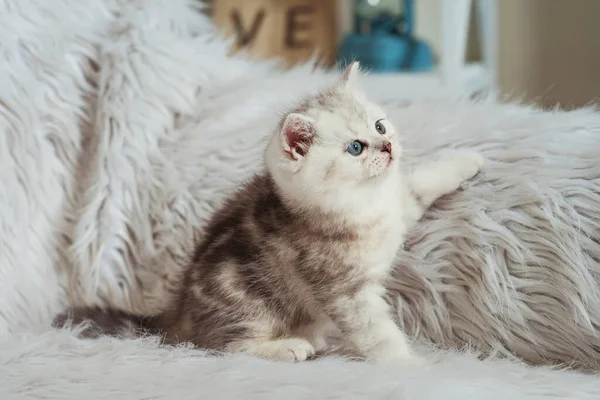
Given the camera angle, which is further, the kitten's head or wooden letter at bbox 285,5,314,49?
wooden letter at bbox 285,5,314,49

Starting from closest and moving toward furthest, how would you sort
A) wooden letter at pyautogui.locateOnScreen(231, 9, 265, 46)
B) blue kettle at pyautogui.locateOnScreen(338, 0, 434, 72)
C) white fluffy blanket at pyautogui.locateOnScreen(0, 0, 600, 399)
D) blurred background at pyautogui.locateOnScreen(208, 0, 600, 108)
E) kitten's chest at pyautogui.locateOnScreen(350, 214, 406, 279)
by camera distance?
white fluffy blanket at pyautogui.locateOnScreen(0, 0, 600, 399) → kitten's chest at pyautogui.locateOnScreen(350, 214, 406, 279) → blurred background at pyautogui.locateOnScreen(208, 0, 600, 108) → blue kettle at pyautogui.locateOnScreen(338, 0, 434, 72) → wooden letter at pyautogui.locateOnScreen(231, 9, 265, 46)

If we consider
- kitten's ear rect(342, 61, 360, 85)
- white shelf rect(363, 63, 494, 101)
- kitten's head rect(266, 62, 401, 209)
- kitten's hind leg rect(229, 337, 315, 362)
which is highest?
kitten's ear rect(342, 61, 360, 85)

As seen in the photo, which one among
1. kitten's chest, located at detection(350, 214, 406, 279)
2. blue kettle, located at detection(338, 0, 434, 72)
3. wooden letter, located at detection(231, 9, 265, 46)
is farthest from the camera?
wooden letter, located at detection(231, 9, 265, 46)

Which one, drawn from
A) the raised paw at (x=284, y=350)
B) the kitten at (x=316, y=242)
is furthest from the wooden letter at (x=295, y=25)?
the raised paw at (x=284, y=350)

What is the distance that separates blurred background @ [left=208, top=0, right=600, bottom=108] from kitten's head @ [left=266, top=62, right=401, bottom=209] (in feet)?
4.69

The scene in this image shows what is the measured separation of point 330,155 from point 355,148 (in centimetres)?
3

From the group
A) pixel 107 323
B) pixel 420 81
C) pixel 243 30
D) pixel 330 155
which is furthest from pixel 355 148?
pixel 243 30

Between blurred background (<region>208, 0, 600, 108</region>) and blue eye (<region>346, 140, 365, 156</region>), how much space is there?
1446 mm

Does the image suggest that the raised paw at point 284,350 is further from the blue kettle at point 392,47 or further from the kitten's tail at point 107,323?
the blue kettle at point 392,47

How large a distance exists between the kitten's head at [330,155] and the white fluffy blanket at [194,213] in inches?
5.3

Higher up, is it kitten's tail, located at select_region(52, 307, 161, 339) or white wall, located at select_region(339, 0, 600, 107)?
white wall, located at select_region(339, 0, 600, 107)

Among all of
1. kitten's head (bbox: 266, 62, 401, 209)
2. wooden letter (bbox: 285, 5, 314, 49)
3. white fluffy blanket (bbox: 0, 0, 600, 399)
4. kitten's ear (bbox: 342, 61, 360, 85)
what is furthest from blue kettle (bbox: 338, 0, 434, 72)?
kitten's head (bbox: 266, 62, 401, 209)

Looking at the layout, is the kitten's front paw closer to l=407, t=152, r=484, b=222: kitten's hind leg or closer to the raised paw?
l=407, t=152, r=484, b=222: kitten's hind leg

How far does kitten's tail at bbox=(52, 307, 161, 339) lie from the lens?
2.96ft
